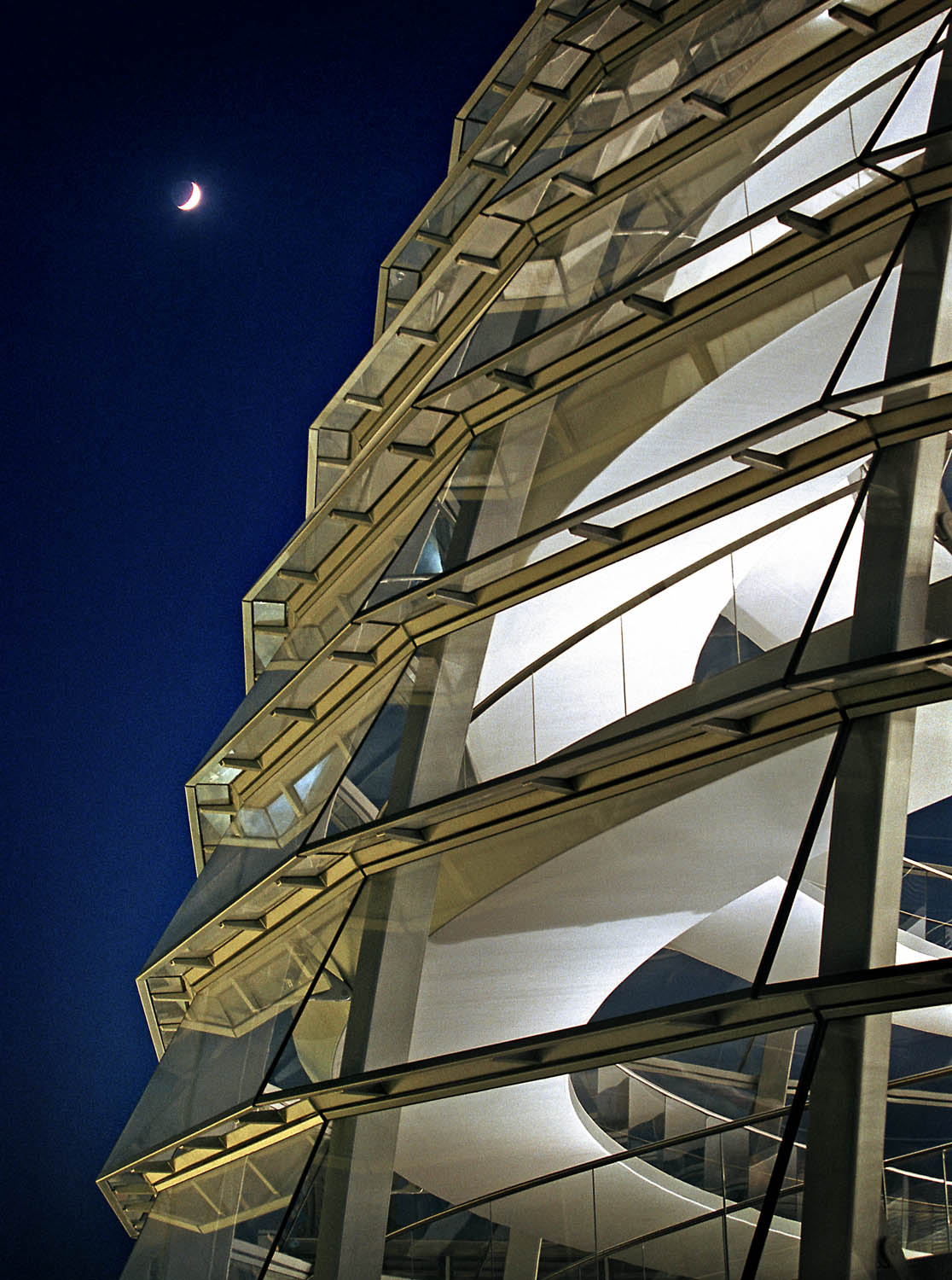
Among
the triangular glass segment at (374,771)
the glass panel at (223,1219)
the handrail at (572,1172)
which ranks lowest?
the glass panel at (223,1219)

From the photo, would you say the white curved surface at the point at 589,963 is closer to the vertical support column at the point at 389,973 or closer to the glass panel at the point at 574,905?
the glass panel at the point at 574,905

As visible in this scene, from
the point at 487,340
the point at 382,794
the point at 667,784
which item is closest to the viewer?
the point at 667,784

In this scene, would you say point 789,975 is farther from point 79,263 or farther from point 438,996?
point 79,263

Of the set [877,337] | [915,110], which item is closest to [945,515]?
[877,337]

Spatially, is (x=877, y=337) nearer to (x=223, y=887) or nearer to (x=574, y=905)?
(x=574, y=905)

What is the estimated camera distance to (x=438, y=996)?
266 inches

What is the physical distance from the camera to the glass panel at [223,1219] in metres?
6.44

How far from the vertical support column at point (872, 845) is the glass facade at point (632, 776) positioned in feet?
0.05

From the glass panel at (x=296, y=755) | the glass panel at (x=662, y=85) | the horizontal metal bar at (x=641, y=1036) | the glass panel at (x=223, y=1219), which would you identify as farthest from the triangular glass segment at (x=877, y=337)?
the glass panel at (x=223, y=1219)

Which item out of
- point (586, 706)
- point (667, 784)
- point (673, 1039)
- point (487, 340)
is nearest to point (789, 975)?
point (673, 1039)

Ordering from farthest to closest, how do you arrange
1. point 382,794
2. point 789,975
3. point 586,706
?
point 382,794 → point 586,706 → point 789,975

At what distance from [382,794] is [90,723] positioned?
14267 millimetres

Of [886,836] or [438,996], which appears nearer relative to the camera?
[886,836]

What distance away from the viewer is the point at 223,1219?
23.7 feet
